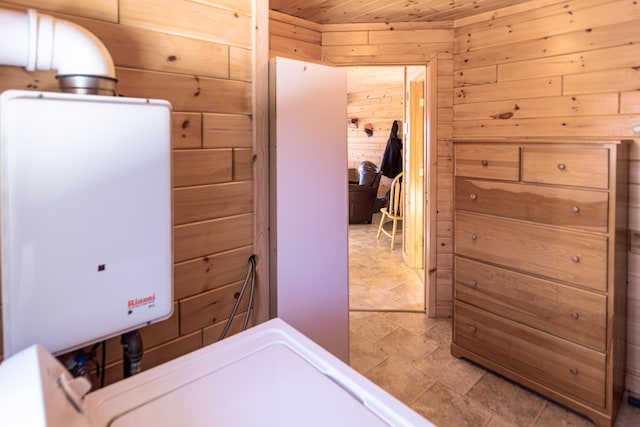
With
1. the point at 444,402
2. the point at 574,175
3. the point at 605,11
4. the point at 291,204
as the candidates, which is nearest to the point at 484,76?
the point at 605,11

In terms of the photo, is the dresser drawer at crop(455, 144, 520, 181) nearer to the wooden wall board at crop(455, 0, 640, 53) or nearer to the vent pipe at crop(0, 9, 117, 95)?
the wooden wall board at crop(455, 0, 640, 53)

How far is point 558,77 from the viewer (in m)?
2.49

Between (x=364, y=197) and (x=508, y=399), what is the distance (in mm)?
4657

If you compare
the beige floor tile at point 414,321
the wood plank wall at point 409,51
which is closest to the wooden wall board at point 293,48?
the wood plank wall at point 409,51

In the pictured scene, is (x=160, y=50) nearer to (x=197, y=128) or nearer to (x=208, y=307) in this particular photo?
(x=197, y=128)

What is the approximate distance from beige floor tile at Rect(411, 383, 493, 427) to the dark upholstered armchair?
449 cm

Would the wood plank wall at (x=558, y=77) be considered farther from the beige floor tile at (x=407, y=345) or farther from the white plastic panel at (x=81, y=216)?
the white plastic panel at (x=81, y=216)

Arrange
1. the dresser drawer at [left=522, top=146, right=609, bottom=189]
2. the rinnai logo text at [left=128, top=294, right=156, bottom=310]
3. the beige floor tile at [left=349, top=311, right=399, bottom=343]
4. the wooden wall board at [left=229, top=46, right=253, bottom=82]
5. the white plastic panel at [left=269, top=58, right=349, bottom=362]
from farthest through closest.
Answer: the beige floor tile at [left=349, top=311, right=399, bottom=343] < the dresser drawer at [left=522, top=146, right=609, bottom=189] < the white plastic panel at [left=269, top=58, right=349, bottom=362] < the wooden wall board at [left=229, top=46, right=253, bottom=82] < the rinnai logo text at [left=128, top=294, right=156, bottom=310]

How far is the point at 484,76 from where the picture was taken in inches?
113

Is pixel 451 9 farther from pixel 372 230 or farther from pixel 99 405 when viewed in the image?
pixel 372 230

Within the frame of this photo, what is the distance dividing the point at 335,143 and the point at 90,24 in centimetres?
111

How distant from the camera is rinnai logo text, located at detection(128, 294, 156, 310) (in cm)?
101

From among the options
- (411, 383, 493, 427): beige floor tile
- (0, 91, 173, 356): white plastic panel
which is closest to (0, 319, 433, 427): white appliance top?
(0, 91, 173, 356): white plastic panel

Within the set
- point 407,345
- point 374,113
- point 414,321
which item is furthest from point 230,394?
point 374,113
